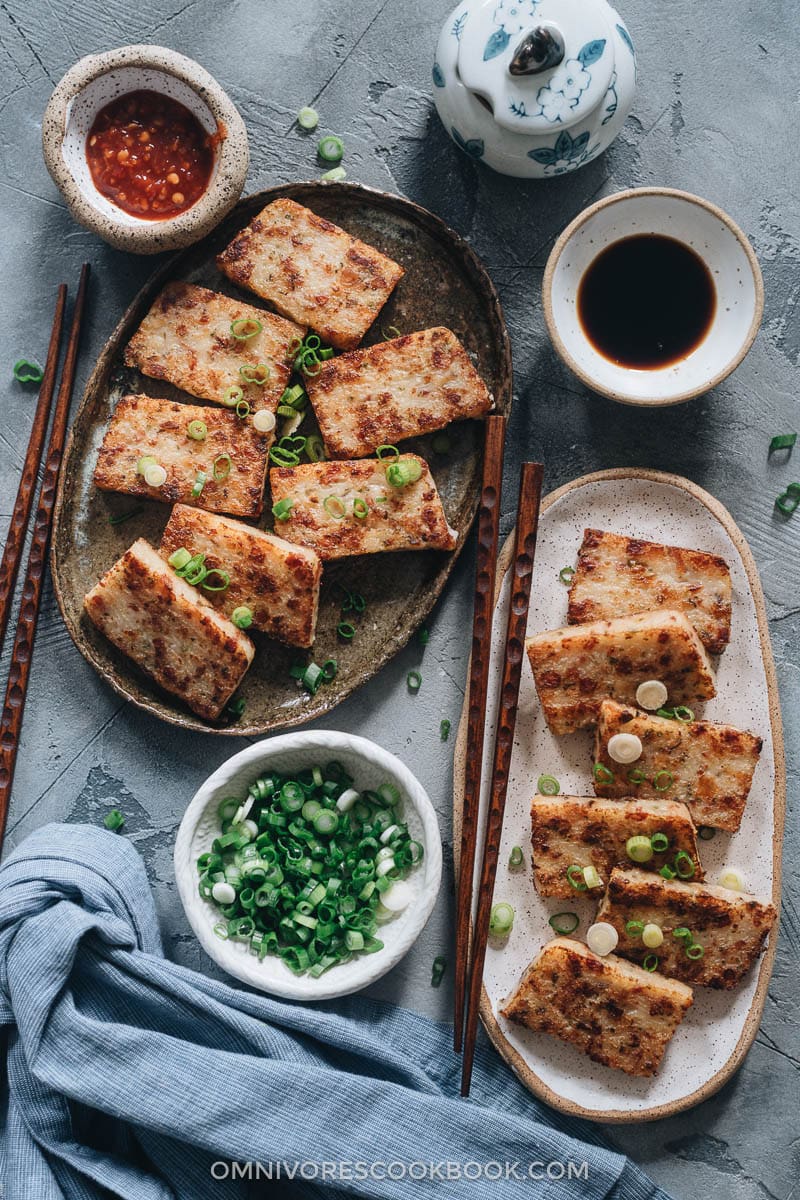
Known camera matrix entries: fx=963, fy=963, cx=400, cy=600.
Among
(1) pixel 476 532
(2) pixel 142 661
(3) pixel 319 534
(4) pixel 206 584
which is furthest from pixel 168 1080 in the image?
(1) pixel 476 532

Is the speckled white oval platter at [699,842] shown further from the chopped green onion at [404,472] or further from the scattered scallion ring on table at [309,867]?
the chopped green onion at [404,472]

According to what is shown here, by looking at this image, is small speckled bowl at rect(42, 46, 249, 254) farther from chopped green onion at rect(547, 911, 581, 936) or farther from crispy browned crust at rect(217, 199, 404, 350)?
chopped green onion at rect(547, 911, 581, 936)

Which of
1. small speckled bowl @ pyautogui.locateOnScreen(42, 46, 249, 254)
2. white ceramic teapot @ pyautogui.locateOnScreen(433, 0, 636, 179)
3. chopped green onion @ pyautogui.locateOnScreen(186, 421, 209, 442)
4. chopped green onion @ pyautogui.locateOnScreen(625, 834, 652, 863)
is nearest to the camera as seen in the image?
white ceramic teapot @ pyautogui.locateOnScreen(433, 0, 636, 179)

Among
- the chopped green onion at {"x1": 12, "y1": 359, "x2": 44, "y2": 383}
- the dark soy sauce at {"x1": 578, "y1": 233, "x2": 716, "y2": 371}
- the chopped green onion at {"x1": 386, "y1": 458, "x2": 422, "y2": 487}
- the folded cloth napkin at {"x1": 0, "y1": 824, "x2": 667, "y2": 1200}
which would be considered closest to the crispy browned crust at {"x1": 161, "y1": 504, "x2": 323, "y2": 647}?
the chopped green onion at {"x1": 386, "y1": 458, "x2": 422, "y2": 487}

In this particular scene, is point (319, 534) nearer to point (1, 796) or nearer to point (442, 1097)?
point (1, 796)

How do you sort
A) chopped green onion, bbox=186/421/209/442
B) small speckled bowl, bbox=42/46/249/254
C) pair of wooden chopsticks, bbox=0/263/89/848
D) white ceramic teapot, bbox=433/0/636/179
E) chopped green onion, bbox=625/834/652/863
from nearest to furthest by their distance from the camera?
1. white ceramic teapot, bbox=433/0/636/179
2. small speckled bowl, bbox=42/46/249/254
3. chopped green onion, bbox=625/834/652/863
4. chopped green onion, bbox=186/421/209/442
5. pair of wooden chopsticks, bbox=0/263/89/848

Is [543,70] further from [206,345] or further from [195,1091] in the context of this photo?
[195,1091]
